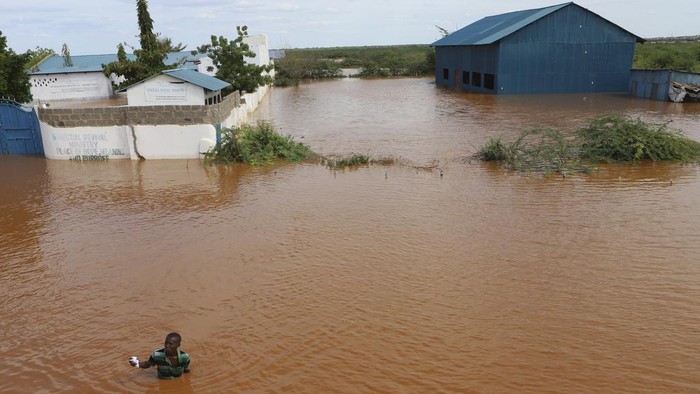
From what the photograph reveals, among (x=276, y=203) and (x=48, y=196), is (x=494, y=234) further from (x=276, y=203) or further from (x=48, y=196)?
(x=48, y=196)

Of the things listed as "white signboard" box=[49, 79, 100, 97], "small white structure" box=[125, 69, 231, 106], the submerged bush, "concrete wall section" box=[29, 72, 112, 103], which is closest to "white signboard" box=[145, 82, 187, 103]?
"small white structure" box=[125, 69, 231, 106]

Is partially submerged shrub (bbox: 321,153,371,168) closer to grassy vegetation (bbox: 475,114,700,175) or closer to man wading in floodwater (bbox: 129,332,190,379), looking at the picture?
grassy vegetation (bbox: 475,114,700,175)

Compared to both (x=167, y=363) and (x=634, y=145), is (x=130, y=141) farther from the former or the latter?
(x=634, y=145)

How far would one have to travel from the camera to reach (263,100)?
43.2 m

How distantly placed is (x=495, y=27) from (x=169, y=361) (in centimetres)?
4423

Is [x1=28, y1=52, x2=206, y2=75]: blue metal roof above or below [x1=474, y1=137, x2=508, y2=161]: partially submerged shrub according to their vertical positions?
above

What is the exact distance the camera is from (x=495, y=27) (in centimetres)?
4488

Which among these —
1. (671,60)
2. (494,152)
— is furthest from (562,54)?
(494,152)

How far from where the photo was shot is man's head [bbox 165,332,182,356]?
21.0 feet

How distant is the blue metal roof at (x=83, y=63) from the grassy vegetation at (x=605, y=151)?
26286 mm

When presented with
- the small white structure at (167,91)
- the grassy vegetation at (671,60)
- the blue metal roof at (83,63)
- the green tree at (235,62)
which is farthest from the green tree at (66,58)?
the grassy vegetation at (671,60)

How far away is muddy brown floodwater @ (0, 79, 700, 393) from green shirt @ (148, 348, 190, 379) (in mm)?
157

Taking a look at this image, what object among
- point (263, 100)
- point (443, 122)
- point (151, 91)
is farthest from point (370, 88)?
point (151, 91)

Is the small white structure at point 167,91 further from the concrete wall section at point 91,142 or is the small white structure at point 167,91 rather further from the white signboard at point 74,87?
the white signboard at point 74,87
